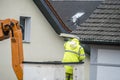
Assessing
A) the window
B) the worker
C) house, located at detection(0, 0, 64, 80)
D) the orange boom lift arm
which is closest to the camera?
the worker

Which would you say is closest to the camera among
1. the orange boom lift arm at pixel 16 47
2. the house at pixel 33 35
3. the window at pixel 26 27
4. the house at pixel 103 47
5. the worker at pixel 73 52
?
the house at pixel 103 47

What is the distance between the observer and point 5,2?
81.9 feet

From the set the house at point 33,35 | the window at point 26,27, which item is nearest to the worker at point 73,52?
the house at point 33,35

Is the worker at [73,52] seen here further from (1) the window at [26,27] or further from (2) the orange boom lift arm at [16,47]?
(1) the window at [26,27]

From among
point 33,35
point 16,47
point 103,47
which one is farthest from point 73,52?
point 33,35

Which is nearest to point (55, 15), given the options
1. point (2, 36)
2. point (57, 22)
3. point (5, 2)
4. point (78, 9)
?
point (57, 22)

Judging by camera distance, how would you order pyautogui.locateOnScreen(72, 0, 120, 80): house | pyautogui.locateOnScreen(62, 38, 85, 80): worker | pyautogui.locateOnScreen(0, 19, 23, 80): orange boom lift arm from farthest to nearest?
pyautogui.locateOnScreen(0, 19, 23, 80): orange boom lift arm < pyautogui.locateOnScreen(62, 38, 85, 80): worker < pyautogui.locateOnScreen(72, 0, 120, 80): house

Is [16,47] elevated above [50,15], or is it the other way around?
[50,15]

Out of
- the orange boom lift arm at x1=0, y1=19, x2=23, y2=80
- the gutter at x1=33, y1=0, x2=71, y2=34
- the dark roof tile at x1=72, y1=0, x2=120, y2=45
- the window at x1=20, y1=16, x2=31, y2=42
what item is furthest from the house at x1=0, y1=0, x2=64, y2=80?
the dark roof tile at x1=72, y1=0, x2=120, y2=45

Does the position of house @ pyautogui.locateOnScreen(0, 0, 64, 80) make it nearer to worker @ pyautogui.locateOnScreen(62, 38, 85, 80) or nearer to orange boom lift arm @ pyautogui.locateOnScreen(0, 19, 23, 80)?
orange boom lift arm @ pyautogui.locateOnScreen(0, 19, 23, 80)

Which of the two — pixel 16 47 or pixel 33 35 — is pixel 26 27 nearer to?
pixel 33 35

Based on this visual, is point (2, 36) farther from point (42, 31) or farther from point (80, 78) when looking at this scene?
point (42, 31)

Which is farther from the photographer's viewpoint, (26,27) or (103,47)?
(26,27)

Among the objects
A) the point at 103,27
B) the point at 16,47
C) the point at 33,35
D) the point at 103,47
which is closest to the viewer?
the point at 103,47
